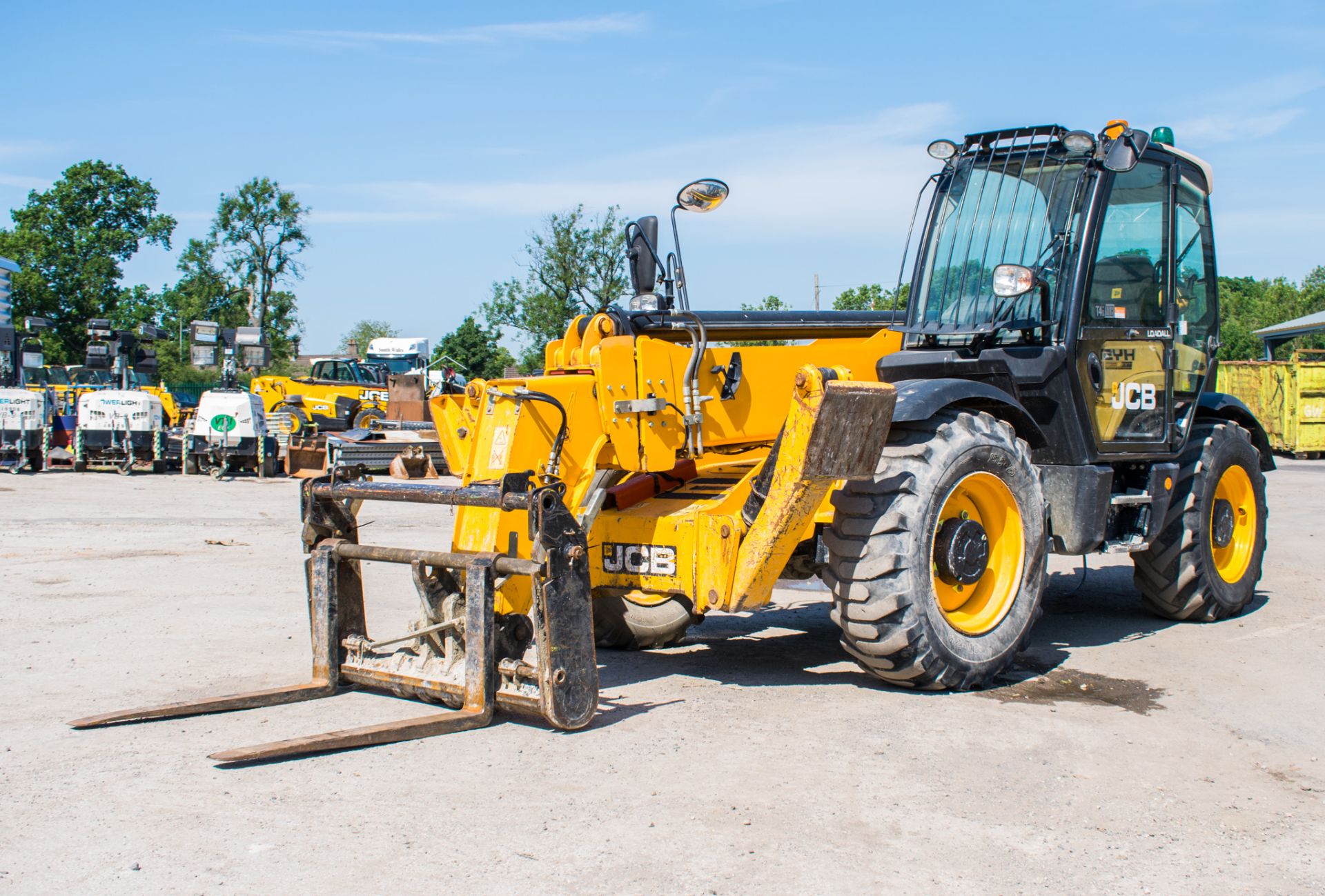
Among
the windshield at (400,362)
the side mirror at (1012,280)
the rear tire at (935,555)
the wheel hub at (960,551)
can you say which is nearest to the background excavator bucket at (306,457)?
the windshield at (400,362)

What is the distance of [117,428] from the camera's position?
2145 centimetres

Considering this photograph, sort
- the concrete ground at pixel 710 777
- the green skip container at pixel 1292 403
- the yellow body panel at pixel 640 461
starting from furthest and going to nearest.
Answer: the green skip container at pixel 1292 403
the yellow body panel at pixel 640 461
the concrete ground at pixel 710 777

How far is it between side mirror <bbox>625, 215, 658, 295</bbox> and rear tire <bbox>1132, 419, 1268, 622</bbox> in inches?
147

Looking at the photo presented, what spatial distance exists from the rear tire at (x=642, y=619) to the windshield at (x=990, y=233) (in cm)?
224

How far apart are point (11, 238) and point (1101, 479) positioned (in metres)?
57.3

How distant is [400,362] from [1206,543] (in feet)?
98.9

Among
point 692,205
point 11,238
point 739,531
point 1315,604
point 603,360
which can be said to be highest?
point 11,238

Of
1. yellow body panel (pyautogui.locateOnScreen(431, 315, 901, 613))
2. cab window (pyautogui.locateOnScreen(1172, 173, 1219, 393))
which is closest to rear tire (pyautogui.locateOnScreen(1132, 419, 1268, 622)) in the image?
cab window (pyautogui.locateOnScreen(1172, 173, 1219, 393))

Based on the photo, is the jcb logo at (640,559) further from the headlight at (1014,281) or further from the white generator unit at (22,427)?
the white generator unit at (22,427)

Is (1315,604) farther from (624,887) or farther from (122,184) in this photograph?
(122,184)

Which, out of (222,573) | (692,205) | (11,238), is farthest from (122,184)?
(692,205)

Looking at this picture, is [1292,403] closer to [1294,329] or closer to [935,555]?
[1294,329]

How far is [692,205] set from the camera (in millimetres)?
6023

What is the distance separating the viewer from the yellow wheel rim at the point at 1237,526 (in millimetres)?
8328
